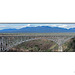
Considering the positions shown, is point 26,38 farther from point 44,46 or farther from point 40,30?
point 44,46

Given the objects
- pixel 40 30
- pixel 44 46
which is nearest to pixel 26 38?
pixel 40 30

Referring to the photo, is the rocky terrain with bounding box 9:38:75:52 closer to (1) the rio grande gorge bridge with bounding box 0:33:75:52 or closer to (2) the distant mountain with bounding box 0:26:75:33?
(1) the rio grande gorge bridge with bounding box 0:33:75:52

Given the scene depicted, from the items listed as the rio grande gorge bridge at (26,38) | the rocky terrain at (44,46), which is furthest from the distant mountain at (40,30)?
the rocky terrain at (44,46)

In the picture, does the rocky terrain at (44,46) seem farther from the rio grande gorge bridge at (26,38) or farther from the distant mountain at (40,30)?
the distant mountain at (40,30)

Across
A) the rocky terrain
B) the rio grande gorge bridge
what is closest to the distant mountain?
the rio grande gorge bridge
